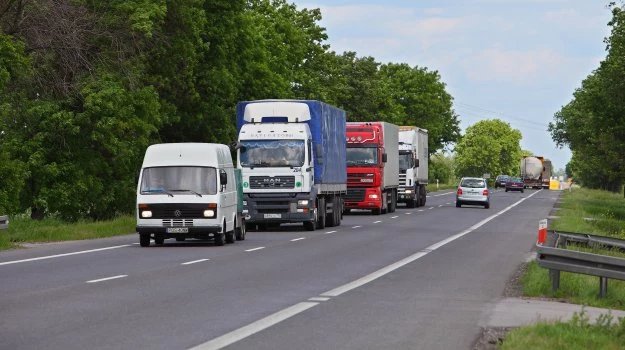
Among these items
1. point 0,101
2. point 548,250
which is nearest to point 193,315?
point 548,250

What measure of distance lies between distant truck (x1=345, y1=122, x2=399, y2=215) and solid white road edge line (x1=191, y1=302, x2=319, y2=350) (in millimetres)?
36632

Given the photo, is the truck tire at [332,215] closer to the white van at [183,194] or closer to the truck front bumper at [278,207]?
the truck front bumper at [278,207]

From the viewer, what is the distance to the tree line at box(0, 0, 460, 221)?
4128 cm

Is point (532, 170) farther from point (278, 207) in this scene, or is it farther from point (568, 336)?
point (568, 336)

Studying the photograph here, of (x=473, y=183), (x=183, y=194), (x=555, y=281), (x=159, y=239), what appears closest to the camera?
(x=555, y=281)

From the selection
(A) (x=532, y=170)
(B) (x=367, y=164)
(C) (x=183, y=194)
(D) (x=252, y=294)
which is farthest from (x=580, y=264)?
(A) (x=532, y=170)

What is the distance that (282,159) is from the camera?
121ft

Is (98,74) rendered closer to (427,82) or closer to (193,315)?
(193,315)

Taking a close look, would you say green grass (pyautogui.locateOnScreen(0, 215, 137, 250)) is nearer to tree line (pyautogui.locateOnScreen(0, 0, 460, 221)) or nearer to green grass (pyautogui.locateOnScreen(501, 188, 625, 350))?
tree line (pyautogui.locateOnScreen(0, 0, 460, 221))

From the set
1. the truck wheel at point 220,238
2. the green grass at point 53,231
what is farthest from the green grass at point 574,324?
the green grass at point 53,231

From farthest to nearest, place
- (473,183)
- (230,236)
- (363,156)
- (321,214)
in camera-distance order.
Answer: (473,183), (363,156), (321,214), (230,236)

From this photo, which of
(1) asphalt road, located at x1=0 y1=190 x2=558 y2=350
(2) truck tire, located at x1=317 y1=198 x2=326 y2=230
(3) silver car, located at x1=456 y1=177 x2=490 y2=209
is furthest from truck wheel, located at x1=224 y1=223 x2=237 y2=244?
(3) silver car, located at x1=456 y1=177 x2=490 y2=209

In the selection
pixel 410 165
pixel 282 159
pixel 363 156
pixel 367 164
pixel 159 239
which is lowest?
pixel 159 239

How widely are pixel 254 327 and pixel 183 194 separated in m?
16.4
